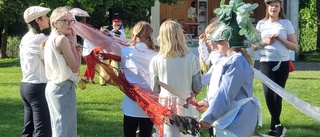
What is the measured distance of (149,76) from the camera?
276 inches

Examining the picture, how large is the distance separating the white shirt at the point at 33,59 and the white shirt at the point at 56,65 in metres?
0.83

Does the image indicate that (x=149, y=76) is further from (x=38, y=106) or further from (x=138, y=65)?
(x=38, y=106)

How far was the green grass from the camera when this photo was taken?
9.41 metres

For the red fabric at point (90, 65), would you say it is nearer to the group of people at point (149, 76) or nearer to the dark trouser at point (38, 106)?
the group of people at point (149, 76)

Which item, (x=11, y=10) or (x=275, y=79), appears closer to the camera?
(x=275, y=79)

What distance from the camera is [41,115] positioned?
24.4ft

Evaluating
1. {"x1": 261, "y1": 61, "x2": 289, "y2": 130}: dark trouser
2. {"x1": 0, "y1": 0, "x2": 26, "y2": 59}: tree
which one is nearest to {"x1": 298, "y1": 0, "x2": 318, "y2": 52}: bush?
{"x1": 0, "y1": 0, "x2": 26, "y2": 59}: tree

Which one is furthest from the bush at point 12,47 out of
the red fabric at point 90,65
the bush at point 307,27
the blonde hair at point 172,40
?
the blonde hair at point 172,40

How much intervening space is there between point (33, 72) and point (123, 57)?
1.09m

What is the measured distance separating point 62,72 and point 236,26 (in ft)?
6.62

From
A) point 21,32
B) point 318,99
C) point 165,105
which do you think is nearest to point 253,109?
point 165,105

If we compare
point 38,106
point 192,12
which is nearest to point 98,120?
point 38,106

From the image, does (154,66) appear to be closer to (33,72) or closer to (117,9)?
(33,72)

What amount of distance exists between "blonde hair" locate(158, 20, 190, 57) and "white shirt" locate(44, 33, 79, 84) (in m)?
0.95
